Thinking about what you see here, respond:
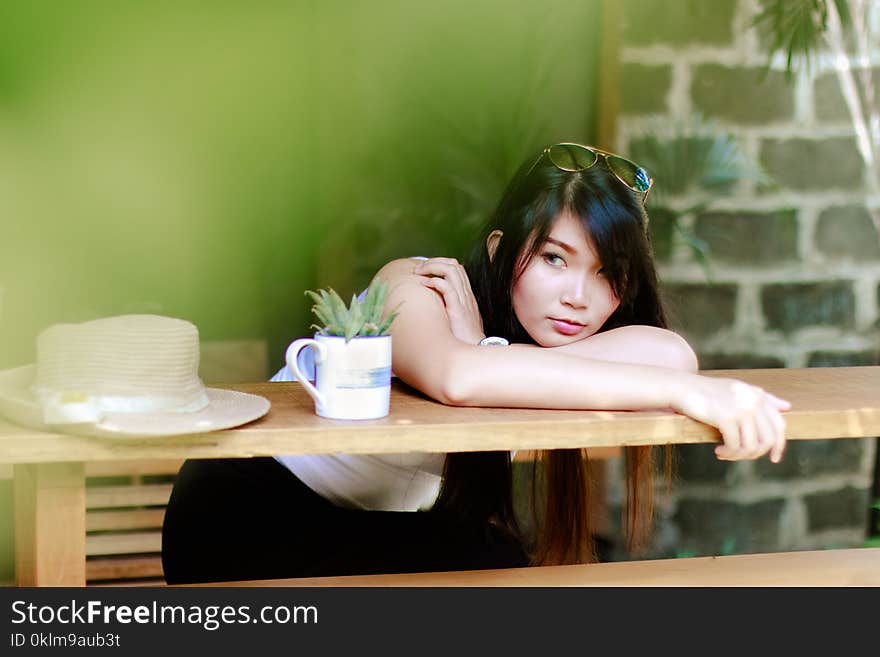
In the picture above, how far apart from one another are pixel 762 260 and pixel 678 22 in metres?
0.79

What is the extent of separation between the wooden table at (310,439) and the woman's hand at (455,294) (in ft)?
0.72

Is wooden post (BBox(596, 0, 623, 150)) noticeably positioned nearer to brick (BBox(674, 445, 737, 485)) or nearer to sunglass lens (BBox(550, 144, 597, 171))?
brick (BBox(674, 445, 737, 485))

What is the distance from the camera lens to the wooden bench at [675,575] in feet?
5.35

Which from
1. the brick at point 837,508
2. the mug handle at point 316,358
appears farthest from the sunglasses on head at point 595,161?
the brick at point 837,508

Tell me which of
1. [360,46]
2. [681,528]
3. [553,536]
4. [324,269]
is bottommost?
[681,528]

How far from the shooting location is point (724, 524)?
347 centimetres

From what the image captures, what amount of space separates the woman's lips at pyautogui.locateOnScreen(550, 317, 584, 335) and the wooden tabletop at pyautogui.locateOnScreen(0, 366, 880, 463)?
12.1 inches

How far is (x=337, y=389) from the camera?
1.39 meters

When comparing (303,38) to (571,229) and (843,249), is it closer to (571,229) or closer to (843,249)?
(843,249)

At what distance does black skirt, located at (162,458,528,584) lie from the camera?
1883 millimetres

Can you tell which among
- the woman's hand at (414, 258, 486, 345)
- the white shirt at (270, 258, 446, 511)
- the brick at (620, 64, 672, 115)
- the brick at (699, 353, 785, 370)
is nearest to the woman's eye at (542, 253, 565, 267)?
the woman's hand at (414, 258, 486, 345)

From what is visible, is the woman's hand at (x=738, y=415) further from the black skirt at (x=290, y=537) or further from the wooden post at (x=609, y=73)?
the wooden post at (x=609, y=73)

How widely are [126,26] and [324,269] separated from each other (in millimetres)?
1134

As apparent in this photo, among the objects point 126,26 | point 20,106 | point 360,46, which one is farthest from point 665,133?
point 20,106
